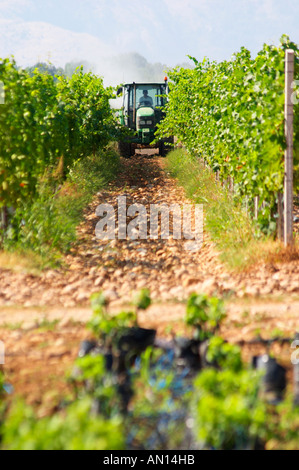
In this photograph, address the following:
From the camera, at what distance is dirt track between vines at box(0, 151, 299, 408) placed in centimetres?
324

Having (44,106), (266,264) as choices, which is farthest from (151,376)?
(44,106)

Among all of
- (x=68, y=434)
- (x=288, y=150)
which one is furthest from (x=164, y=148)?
(x=68, y=434)

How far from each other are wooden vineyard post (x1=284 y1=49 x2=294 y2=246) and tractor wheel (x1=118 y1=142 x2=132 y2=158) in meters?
12.0

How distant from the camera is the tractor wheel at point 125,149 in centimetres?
1727

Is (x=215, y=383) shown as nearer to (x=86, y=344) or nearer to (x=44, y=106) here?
(x=86, y=344)

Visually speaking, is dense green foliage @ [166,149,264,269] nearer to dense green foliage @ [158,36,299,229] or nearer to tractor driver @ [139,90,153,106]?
dense green foliage @ [158,36,299,229]

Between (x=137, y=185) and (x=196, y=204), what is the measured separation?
3245 mm

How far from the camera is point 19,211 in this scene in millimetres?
5891

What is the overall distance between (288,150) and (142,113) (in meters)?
11.7

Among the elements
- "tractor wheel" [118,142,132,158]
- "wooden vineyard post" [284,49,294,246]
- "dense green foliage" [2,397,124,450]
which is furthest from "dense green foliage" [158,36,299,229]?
"tractor wheel" [118,142,132,158]

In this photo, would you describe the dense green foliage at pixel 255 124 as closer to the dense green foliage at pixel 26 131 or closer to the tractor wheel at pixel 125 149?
the dense green foliage at pixel 26 131

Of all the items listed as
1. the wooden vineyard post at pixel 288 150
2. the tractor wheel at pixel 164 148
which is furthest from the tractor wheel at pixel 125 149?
the wooden vineyard post at pixel 288 150

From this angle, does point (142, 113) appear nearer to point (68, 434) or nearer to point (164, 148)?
point (164, 148)

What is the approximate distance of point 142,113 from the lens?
54.7 feet
